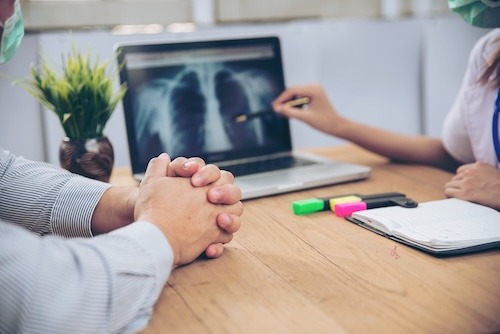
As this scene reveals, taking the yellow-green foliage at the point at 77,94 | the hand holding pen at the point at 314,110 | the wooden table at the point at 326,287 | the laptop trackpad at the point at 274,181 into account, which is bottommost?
the wooden table at the point at 326,287

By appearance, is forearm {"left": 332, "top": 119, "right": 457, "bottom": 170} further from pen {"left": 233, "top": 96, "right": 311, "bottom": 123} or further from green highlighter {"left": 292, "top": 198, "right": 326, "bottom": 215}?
green highlighter {"left": 292, "top": 198, "right": 326, "bottom": 215}

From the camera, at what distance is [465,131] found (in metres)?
1.32

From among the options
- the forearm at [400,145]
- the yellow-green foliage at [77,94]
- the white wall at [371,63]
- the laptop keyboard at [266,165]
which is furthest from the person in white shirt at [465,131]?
the yellow-green foliage at [77,94]

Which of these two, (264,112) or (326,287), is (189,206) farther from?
(264,112)

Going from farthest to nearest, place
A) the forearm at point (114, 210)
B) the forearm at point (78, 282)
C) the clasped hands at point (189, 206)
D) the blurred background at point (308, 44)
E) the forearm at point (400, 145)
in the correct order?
the blurred background at point (308, 44)
the forearm at point (400, 145)
the forearm at point (114, 210)
the clasped hands at point (189, 206)
the forearm at point (78, 282)

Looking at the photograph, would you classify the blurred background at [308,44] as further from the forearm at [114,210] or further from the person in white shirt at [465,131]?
the forearm at [114,210]

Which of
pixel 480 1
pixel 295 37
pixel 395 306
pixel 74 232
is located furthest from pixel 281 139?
pixel 395 306

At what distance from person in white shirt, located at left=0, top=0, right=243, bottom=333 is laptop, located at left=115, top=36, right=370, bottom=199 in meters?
0.32

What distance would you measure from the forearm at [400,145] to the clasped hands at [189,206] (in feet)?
1.87

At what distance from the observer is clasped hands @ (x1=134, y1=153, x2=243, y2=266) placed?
2.66 feet

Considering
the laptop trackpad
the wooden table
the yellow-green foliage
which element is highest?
the yellow-green foliage

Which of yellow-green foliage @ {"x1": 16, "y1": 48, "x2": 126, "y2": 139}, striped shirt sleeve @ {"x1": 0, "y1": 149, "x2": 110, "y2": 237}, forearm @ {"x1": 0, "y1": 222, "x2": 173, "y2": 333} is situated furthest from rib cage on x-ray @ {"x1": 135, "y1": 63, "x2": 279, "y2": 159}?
forearm @ {"x1": 0, "y1": 222, "x2": 173, "y2": 333}

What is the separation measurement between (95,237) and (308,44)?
1.17 m

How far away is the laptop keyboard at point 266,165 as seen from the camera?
1.33 meters
